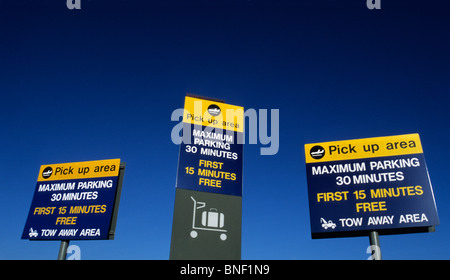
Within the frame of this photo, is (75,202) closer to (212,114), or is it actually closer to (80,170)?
(80,170)

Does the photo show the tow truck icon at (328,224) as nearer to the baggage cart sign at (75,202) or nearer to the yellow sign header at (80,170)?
the baggage cart sign at (75,202)

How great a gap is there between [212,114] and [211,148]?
4.15ft

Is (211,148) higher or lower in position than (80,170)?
lower

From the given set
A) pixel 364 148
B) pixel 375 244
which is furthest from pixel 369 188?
pixel 375 244

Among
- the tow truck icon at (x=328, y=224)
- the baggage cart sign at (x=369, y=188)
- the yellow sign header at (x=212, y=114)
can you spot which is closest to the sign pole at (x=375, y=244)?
the baggage cart sign at (x=369, y=188)

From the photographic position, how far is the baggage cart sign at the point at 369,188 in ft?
27.9

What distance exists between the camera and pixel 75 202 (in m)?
12.1

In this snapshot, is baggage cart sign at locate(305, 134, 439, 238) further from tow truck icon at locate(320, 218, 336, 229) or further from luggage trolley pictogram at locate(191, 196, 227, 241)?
luggage trolley pictogram at locate(191, 196, 227, 241)

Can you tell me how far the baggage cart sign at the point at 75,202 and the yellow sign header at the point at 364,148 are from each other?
753cm

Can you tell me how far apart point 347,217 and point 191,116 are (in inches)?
220

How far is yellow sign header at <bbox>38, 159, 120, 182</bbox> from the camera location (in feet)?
40.6

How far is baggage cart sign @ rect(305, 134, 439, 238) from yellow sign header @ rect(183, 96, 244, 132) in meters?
2.66
